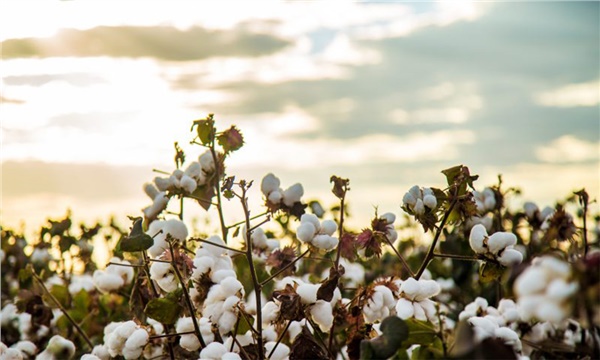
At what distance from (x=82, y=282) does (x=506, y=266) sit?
2778 mm

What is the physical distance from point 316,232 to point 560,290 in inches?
51.8

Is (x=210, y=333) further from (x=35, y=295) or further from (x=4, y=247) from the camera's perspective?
(x=4, y=247)

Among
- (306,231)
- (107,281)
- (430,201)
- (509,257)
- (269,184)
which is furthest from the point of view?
(107,281)

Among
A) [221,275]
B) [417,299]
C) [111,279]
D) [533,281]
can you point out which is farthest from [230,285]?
[533,281]

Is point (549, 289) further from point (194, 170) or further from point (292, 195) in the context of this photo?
point (194, 170)

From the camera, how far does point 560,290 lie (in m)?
1.14

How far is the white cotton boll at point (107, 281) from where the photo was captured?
3148mm

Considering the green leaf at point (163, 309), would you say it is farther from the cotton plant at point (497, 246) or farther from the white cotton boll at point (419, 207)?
the cotton plant at point (497, 246)

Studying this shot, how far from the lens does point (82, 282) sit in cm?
434

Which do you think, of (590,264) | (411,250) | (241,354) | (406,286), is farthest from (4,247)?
(590,264)

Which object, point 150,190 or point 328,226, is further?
point 150,190

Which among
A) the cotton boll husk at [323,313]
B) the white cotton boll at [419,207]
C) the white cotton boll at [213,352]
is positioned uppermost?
the white cotton boll at [419,207]

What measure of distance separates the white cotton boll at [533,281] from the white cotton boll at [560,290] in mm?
15

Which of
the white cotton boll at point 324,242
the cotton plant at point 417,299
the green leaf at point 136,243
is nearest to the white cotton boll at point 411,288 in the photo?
the cotton plant at point 417,299
